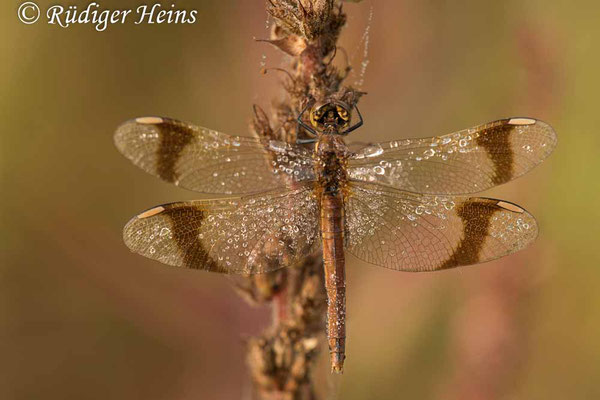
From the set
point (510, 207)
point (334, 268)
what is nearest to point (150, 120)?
point (334, 268)

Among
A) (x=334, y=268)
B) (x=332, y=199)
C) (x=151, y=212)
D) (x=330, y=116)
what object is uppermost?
(x=330, y=116)

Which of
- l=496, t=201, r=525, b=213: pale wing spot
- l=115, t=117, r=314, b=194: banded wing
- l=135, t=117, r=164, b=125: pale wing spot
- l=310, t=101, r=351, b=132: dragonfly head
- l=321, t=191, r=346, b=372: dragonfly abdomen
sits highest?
l=310, t=101, r=351, b=132: dragonfly head

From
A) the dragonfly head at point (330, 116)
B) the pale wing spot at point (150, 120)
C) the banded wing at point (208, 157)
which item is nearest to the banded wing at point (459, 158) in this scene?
the dragonfly head at point (330, 116)

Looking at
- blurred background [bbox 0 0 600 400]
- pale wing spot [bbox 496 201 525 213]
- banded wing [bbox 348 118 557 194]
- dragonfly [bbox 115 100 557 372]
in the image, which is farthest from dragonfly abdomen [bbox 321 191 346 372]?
blurred background [bbox 0 0 600 400]

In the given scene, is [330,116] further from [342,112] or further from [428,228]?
[428,228]

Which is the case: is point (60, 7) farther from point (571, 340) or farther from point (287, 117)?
point (571, 340)

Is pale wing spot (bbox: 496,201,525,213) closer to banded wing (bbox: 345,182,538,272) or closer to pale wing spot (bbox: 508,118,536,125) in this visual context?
banded wing (bbox: 345,182,538,272)

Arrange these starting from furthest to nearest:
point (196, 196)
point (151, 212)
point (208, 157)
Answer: point (196, 196), point (208, 157), point (151, 212)
